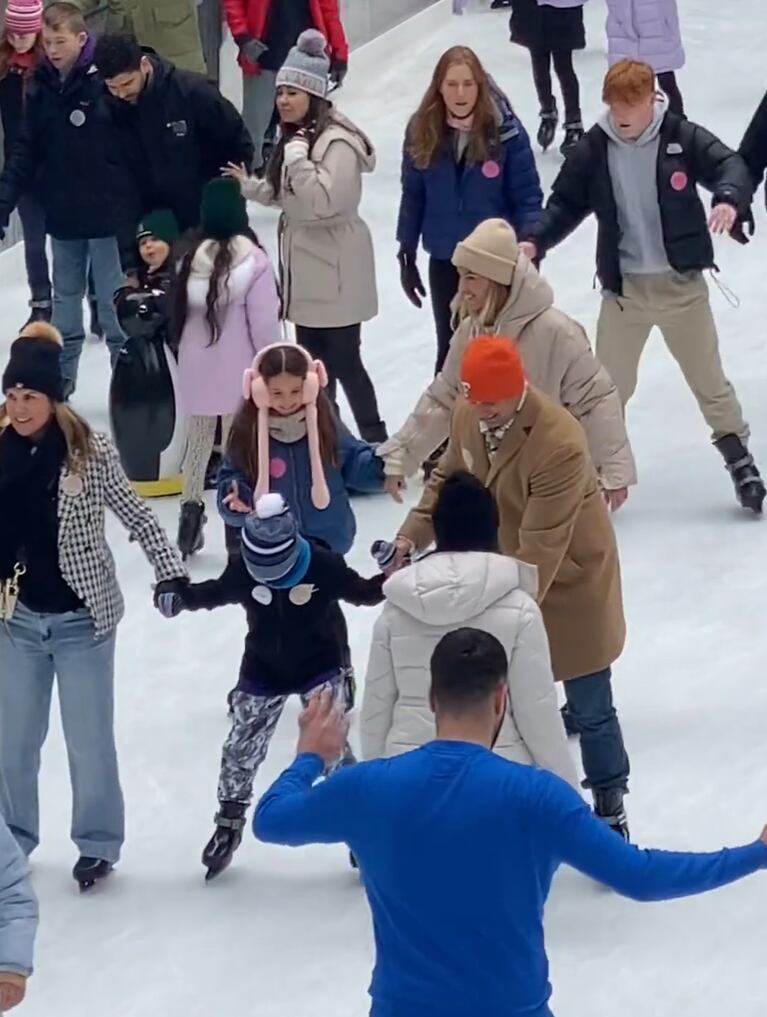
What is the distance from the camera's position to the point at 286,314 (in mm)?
8281

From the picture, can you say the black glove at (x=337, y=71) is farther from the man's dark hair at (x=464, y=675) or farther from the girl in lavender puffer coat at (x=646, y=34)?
the man's dark hair at (x=464, y=675)

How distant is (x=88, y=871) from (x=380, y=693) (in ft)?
4.58

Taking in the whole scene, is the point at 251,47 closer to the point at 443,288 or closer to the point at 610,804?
the point at 443,288

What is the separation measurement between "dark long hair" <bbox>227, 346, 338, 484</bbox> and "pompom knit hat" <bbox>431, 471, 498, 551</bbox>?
1.04 meters

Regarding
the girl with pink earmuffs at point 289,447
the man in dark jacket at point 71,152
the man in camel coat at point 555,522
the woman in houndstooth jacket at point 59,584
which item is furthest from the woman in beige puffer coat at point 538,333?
the man in dark jacket at point 71,152

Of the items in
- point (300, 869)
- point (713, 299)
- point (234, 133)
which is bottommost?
point (713, 299)

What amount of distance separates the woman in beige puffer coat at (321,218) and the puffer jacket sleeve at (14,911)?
15.3 ft

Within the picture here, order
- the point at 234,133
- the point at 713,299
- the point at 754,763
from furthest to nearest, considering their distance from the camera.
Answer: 1. the point at 713,299
2. the point at 234,133
3. the point at 754,763

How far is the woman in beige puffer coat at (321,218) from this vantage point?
7879mm

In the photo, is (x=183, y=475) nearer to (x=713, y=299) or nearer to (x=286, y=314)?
(x=286, y=314)

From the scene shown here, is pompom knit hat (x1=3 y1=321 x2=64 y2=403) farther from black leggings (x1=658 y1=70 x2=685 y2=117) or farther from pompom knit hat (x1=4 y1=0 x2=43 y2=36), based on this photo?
black leggings (x1=658 y1=70 x2=685 y2=117)

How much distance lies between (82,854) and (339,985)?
0.87 m

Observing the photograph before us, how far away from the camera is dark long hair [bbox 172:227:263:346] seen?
7449 millimetres

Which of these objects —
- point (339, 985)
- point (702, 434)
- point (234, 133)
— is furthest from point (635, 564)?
point (339, 985)
